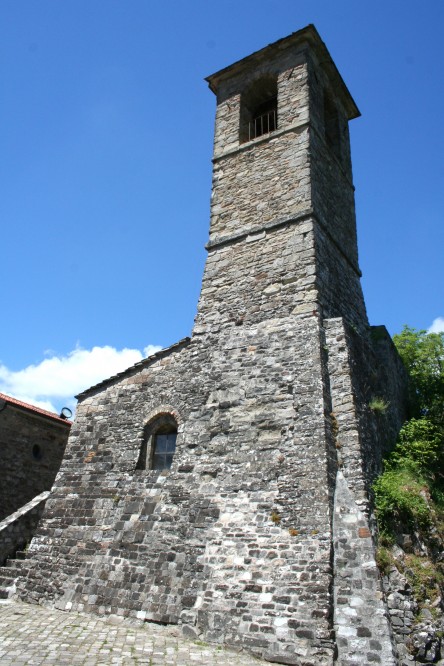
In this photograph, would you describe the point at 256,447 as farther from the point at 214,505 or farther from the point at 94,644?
the point at 94,644

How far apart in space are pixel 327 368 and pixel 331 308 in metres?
1.64

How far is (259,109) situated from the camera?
13828mm

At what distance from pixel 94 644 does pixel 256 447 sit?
11.4ft

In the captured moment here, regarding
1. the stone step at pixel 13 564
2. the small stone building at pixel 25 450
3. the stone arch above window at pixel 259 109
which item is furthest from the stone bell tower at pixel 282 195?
the small stone building at pixel 25 450

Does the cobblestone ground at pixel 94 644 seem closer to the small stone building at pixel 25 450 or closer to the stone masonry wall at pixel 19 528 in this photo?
the stone masonry wall at pixel 19 528

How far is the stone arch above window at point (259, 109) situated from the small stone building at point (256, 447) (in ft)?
1.76

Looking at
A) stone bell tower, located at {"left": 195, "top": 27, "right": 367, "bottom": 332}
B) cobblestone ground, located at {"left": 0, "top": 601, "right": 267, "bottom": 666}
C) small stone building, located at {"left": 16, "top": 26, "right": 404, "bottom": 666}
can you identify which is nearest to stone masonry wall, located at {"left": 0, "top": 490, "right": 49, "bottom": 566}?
small stone building, located at {"left": 16, "top": 26, "right": 404, "bottom": 666}

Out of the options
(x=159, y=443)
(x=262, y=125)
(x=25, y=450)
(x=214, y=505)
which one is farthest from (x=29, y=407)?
(x=262, y=125)

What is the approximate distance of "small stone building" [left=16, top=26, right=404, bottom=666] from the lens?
6.57 m

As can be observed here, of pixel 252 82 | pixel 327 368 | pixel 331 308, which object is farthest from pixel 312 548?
pixel 252 82

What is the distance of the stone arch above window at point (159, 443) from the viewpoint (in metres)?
9.33

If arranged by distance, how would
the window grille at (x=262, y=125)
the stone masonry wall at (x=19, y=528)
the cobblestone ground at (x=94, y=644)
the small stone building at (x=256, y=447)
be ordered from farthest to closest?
the window grille at (x=262, y=125) → the stone masonry wall at (x=19, y=528) → the small stone building at (x=256, y=447) → the cobblestone ground at (x=94, y=644)

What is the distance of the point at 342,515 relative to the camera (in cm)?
691

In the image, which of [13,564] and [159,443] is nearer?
[13,564]
